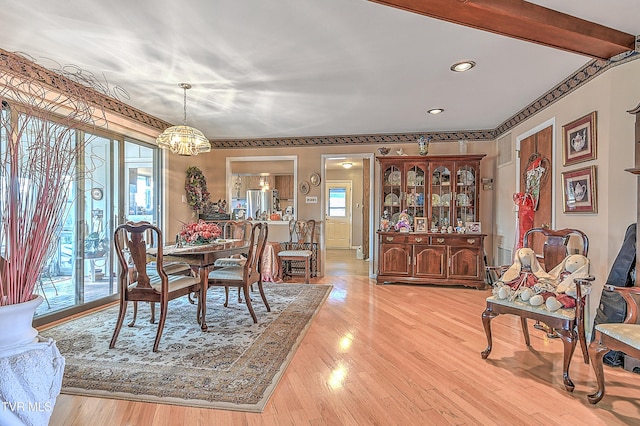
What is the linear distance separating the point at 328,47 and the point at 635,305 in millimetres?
2730

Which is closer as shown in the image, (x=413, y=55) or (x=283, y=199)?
(x=413, y=55)

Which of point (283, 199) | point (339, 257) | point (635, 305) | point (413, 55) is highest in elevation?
point (413, 55)

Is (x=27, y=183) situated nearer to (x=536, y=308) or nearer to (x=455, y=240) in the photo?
(x=536, y=308)

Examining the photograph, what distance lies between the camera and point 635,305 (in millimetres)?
1986

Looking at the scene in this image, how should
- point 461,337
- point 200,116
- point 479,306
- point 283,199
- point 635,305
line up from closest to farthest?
point 635,305 → point 461,337 → point 479,306 → point 200,116 → point 283,199

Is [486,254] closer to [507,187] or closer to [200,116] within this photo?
[507,187]

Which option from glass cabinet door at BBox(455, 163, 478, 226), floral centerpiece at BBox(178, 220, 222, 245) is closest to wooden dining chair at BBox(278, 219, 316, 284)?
floral centerpiece at BBox(178, 220, 222, 245)

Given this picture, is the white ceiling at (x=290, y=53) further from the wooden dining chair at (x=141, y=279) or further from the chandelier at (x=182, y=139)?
the wooden dining chair at (x=141, y=279)

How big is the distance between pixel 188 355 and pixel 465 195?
4.56 meters

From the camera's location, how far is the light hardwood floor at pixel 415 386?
1787 mm

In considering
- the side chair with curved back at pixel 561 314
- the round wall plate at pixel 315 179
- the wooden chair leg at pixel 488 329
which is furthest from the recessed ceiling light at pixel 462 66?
the round wall plate at pixel 315 179

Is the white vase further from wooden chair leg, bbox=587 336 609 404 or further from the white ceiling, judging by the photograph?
wooden chair leg, bbox=587 336 609 404

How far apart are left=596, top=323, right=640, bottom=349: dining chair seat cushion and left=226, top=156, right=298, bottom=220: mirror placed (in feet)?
16.2

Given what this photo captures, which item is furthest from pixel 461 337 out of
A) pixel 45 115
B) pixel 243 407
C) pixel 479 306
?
pixel 45 115
